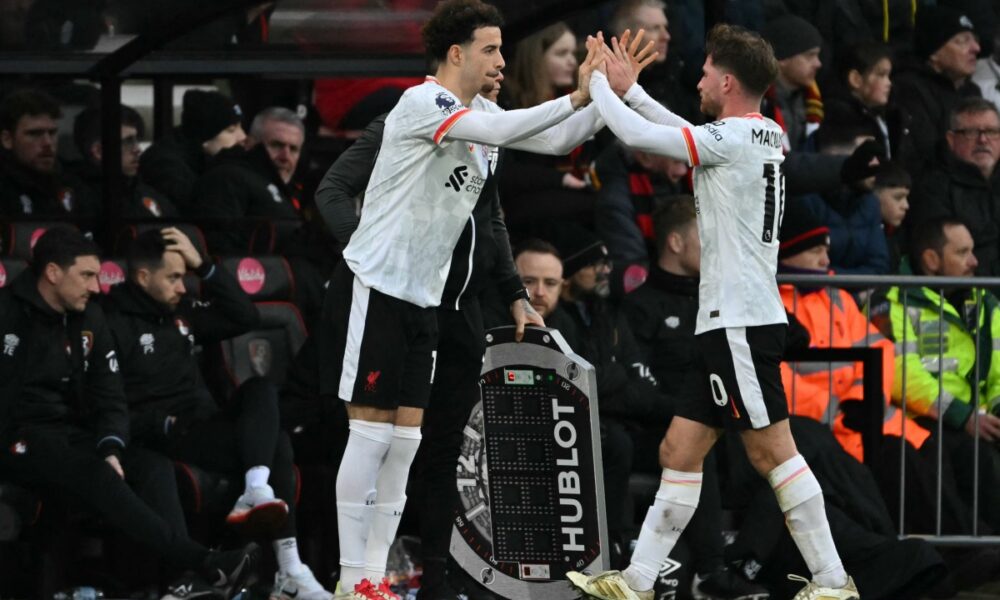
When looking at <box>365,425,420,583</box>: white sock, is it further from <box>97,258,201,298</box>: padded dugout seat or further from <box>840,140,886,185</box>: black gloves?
<box>840,140,886,185</box>: black gloves

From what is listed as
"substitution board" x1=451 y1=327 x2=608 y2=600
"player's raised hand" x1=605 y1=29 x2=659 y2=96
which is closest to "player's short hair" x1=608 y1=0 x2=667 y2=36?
"substitution board" x1=451 y1=327 x2=608 y2=600

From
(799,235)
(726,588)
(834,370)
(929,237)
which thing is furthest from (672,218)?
(726,588)

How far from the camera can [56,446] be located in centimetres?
933

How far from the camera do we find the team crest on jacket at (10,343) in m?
9.47

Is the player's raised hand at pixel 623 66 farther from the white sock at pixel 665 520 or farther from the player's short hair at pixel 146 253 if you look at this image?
the player's short hair at pixel 146 253

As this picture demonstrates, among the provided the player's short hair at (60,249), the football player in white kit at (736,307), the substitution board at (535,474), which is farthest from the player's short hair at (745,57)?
the player's short hair at (60,249)

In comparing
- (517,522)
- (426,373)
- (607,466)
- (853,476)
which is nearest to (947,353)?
(853,476)

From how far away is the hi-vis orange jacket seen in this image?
33.7 ft

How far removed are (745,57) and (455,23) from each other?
3.47 feet

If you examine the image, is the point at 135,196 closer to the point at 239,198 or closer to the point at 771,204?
the point at 239,198

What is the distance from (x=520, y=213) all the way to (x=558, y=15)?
967 millimetres

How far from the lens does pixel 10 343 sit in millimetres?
9492

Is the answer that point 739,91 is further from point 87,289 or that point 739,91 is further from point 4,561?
point 4,561

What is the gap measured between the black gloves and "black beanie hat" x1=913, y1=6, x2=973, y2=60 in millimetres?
2416
